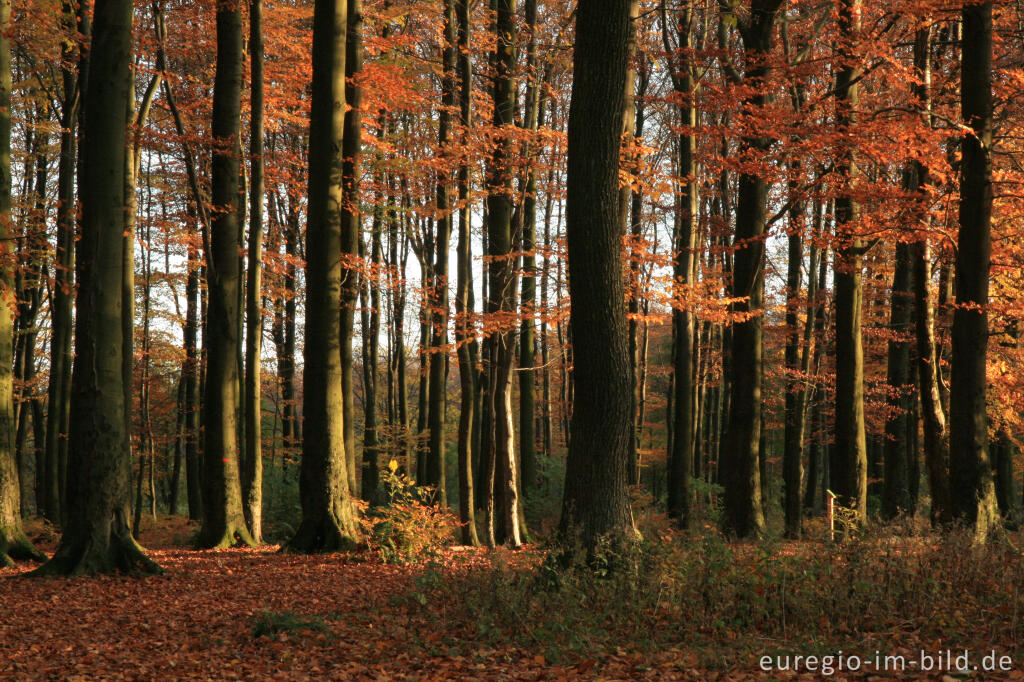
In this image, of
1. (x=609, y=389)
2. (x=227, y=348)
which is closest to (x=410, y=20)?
(x=227, y=348)

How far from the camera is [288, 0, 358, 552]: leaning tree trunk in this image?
10.4m

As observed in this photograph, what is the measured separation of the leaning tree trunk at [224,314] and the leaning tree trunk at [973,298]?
10.2 meters

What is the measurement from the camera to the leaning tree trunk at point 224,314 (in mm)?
11617

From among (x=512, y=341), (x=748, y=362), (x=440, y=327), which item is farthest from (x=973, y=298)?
(x=440, y=327)

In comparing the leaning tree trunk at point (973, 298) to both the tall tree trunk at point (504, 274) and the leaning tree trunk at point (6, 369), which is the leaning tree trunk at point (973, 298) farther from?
the leaning tree trunk at point (6, 369)

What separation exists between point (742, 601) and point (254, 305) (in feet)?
31.0

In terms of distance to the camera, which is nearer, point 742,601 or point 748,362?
point 742,601

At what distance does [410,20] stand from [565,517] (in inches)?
503

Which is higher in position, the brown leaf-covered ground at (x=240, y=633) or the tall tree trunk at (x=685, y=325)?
the tall tree trunk at (x=685, y=325)

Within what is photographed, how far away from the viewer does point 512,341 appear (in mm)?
12703

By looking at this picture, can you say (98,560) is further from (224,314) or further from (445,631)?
(445,631)

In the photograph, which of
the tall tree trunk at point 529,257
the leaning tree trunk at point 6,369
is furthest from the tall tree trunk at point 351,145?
the leaning tree trunk at point 6,369

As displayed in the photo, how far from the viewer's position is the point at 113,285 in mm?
9148

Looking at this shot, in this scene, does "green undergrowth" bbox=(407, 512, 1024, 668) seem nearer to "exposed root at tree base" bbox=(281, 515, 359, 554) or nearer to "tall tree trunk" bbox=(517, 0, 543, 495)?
"exposed root at tree base" bbox=(281, 515, 359, 554)
